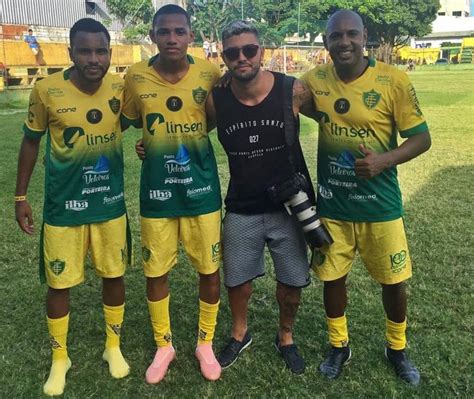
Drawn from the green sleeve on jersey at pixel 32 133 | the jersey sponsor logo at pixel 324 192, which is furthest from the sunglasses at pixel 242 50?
the green sleeve on jersey at pixel 32 133

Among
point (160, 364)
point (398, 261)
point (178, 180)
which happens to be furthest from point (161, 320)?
point (398, 261)

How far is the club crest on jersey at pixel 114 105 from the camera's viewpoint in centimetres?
328

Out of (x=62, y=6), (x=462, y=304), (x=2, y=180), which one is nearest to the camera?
(x=462, y=304)

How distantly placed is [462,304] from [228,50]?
8.95 feet

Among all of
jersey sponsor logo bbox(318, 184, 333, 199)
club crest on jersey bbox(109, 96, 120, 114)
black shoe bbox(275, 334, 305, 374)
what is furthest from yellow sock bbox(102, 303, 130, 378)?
jersey sponsor logo bbox(318, 184, 333, 199)

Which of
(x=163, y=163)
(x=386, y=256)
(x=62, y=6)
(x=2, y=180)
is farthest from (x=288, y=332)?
(x=62, y=6)

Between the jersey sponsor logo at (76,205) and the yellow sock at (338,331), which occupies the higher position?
the jersey sponsor logo at (76,205)

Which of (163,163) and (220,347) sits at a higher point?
(163,163)

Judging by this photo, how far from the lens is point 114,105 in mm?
3291

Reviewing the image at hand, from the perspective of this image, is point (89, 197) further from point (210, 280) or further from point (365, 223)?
point (365, 223)

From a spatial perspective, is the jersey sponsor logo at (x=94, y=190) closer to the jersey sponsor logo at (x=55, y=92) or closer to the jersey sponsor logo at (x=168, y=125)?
the jersey sponsor logo at (x=168, y=125)

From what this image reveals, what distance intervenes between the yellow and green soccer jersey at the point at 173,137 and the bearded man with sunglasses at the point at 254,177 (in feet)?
0.43

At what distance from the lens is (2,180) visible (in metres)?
8.69

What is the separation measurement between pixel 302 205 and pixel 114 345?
1593 millimetres
